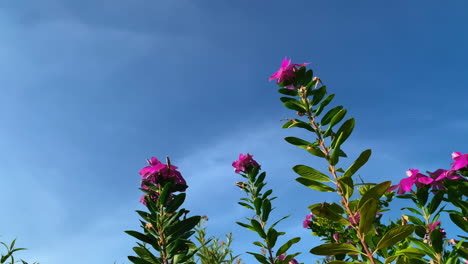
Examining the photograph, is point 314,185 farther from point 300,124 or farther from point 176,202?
point 176,202

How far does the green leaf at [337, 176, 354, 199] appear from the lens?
170 cm

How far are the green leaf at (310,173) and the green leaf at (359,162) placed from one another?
0.14m

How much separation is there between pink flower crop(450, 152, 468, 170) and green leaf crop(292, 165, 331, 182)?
0.90 meters

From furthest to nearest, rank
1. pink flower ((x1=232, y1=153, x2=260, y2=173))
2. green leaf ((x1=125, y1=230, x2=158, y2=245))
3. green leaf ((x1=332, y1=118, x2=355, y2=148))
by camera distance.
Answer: pink flower ((x1=232, y1=153, x2=260, y2=173)) < green leaf ((x1=125, y1=230, x2=158, y2=245)) < green leaf ((x1=332, y1=118, x2=355, y2=148))

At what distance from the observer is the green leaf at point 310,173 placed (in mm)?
1914

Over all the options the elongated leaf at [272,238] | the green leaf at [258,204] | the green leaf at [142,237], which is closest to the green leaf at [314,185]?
the green leaf at [142,237]

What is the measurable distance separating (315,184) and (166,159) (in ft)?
4.48

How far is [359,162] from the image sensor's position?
1830 mm

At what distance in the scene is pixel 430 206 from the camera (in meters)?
2.34

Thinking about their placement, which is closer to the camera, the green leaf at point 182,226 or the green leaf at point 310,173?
the green leaf at point 310,173

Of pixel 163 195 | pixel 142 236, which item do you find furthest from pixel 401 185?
pixel 142 236

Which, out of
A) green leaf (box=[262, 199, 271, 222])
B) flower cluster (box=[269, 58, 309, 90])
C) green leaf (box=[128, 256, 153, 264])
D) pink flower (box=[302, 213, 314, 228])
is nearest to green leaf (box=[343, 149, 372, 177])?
flower cluster (box=[269, 58, 309, 90])

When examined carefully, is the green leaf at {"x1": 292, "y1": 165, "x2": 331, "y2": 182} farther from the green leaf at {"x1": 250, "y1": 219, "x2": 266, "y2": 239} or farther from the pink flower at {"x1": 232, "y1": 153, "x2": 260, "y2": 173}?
the pink flower at {"x1": 232, "y1": 153, "x2": 260, "y2": 173}

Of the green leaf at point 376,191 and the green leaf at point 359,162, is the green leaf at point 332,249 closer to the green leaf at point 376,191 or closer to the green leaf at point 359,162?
the green leaf at point 376,191
